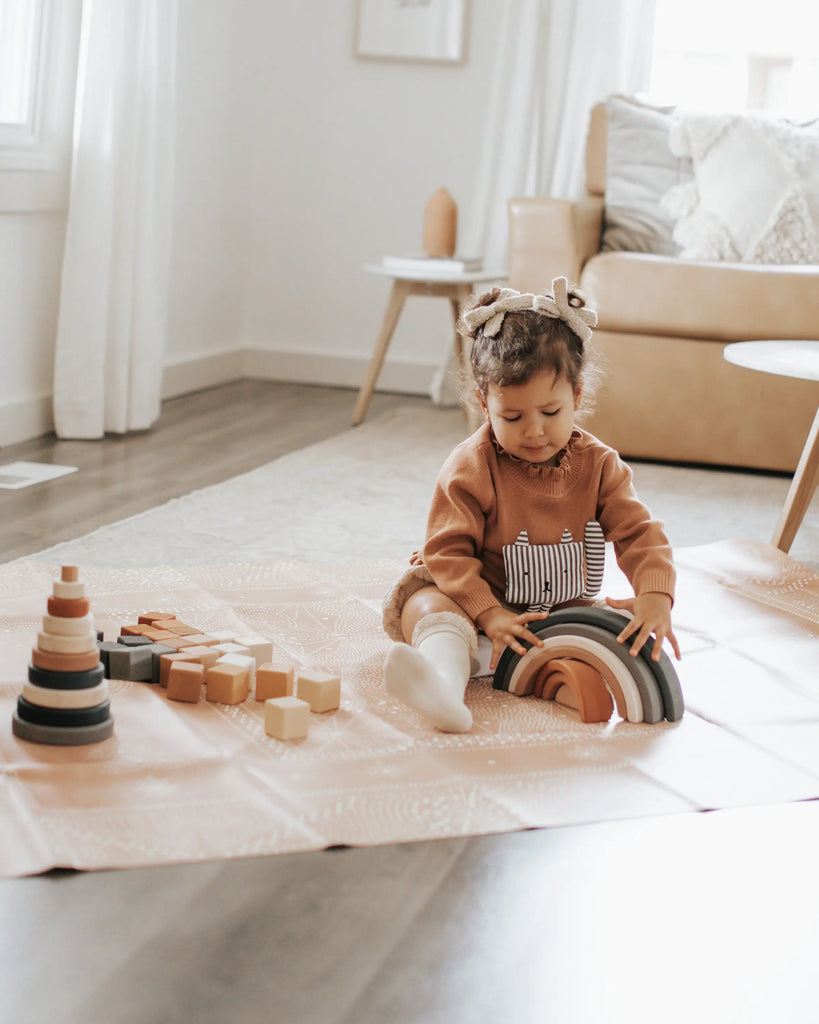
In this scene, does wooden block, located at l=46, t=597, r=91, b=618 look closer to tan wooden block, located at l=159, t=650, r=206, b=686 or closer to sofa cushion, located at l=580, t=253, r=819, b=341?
tan wooden block, located at l=159, t=650, r=206, b=686

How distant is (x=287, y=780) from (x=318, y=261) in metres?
3.27

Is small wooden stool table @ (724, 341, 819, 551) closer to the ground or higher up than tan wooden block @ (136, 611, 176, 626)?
higher up

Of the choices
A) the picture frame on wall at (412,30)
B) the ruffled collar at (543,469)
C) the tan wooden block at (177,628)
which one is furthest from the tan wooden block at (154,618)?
the picture frame on wall at (412,30)

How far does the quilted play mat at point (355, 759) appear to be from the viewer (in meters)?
1.21

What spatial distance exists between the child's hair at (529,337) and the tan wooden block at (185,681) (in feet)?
1.67

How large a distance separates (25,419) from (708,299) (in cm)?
169

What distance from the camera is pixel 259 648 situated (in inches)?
64.3

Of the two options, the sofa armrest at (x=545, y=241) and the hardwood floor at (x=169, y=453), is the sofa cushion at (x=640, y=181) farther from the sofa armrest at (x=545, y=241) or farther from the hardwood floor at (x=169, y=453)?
the hardwood floor at (x=169, y=453)

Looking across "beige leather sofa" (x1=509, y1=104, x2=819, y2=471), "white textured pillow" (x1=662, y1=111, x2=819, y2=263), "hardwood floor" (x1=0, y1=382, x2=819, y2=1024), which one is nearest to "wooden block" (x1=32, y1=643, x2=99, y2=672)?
"hardwood floor" (x1=0, y1=382, x2=819, y2=1024)

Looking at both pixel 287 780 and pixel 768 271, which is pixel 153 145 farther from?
pixel 287 780

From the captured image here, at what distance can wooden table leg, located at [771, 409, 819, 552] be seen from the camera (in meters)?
2.38

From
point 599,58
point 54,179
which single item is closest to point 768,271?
point 599,58

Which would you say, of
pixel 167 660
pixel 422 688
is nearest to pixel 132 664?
pixel 167 660

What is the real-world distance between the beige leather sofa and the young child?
4.95 ft
